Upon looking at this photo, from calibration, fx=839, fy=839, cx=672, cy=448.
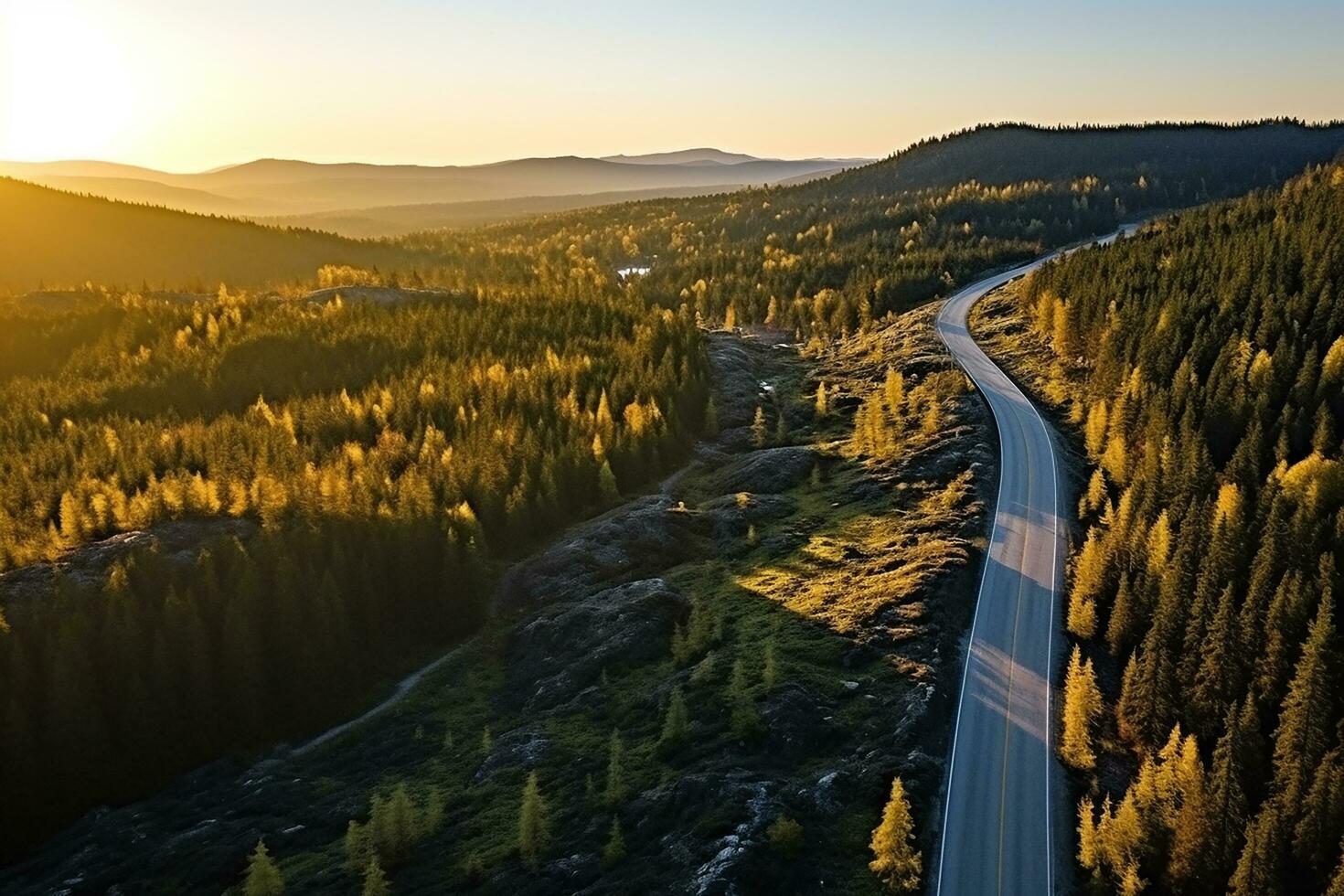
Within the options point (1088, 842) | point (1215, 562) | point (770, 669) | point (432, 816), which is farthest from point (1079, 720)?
point (432, 816)

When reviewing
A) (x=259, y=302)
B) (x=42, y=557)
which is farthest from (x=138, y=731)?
A: (x=259, y=302)

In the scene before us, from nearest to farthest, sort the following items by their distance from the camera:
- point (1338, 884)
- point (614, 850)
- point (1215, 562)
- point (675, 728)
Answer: point (1338, 884) < point (614, 850) < point (675, 728) < point (1215, 562)

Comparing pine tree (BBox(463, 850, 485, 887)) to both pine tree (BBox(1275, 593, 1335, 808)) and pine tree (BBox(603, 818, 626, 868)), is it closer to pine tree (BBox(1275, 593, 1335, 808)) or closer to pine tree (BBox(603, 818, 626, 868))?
pine tree (BBox(603, 818, 626, 868))

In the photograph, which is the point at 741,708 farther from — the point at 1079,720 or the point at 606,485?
the point at 606,485

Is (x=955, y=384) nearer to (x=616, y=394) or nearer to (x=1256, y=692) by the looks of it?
(x=616, y=394)

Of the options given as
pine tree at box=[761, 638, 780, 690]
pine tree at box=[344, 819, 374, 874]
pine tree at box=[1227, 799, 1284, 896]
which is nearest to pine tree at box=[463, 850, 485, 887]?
pine tree at box=[344, 819, 374, 874]

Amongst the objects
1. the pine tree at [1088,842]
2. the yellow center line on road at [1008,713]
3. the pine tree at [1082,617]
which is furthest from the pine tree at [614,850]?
the pine tree at [1082,617]
